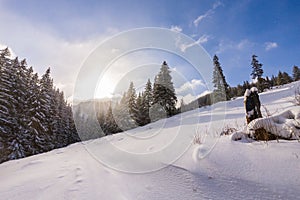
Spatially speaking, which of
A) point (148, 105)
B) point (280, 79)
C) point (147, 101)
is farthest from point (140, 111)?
point (280, 79)

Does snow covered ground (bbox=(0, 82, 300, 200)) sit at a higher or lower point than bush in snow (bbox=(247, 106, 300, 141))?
lower

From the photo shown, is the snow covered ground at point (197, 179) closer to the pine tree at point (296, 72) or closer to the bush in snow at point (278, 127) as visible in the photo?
the bush in snow at point (278, 127)

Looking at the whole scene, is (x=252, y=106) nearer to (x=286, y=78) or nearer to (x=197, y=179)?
(x=197, y=179)

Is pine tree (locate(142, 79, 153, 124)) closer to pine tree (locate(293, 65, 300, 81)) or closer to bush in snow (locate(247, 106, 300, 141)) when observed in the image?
bush in snow (locate(247, 106, 300, 141))

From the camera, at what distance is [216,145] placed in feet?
10.5

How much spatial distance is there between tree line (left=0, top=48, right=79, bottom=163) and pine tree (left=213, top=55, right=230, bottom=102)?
23880mm

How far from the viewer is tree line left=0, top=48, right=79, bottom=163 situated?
15.3 meters

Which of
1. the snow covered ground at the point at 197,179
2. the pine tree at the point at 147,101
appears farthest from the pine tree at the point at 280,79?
the snow covered ground at the point at 197,179

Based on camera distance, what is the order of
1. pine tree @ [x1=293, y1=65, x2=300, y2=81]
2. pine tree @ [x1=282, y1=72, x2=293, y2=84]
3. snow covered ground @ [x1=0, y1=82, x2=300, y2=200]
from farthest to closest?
pine tree @ [x1=293, y1=65, x2=300, y2=81], pine tree @ [x1=282, y1=72, x2=293, y2=84], snow covered ground @ [x1=0, y1=82, x2=300, y2=200]

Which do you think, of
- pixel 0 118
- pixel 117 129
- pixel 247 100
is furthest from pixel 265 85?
pixel 0 118

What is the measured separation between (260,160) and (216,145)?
91 cm

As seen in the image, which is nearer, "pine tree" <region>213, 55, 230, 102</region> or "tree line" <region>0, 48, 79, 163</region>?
"tree line" <region>0, 48, 79, 163</region>

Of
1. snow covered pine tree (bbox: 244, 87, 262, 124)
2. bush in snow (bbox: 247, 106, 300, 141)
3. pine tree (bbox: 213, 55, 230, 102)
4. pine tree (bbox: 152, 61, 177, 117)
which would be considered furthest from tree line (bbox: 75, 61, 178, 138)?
bush in snow (bbox: 247, 106, 300, 141)

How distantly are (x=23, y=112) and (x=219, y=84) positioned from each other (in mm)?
26978
